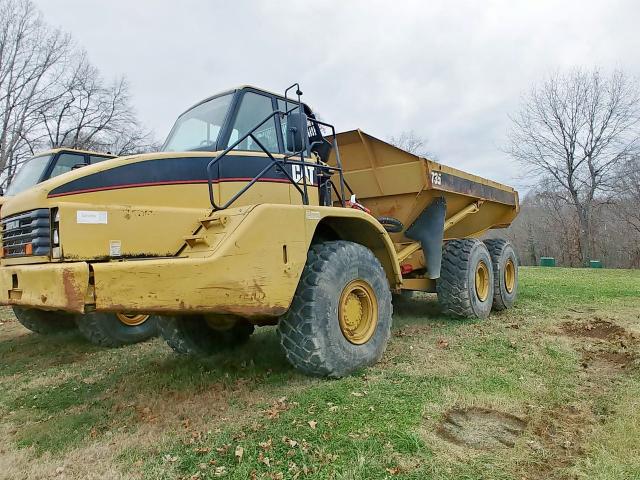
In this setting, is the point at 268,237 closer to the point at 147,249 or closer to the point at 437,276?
the point at 147,249

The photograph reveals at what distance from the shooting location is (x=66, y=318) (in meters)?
7.16

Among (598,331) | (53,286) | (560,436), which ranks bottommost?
(560,436)

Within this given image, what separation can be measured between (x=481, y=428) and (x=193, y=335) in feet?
9.71

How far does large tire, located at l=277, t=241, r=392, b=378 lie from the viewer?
374 cm

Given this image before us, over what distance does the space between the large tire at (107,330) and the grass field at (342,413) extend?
14.7 inches

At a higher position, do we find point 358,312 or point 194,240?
point 194,240

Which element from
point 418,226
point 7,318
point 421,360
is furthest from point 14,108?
point 421,360

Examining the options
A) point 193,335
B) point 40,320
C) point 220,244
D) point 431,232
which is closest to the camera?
point 220,244

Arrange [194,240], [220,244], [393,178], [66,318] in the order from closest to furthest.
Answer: [220,244]
[194,240]
[393,178]
[66,318]

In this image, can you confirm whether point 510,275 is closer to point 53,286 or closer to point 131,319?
point 131,319

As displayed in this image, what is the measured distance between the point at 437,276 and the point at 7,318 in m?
7.95

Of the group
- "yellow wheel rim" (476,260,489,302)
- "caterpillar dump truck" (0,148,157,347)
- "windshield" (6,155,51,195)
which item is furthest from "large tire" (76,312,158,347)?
"yellow wheel rim" (476,260,489,302)

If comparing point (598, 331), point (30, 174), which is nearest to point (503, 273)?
point (598, 331)

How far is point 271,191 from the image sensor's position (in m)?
4.15
